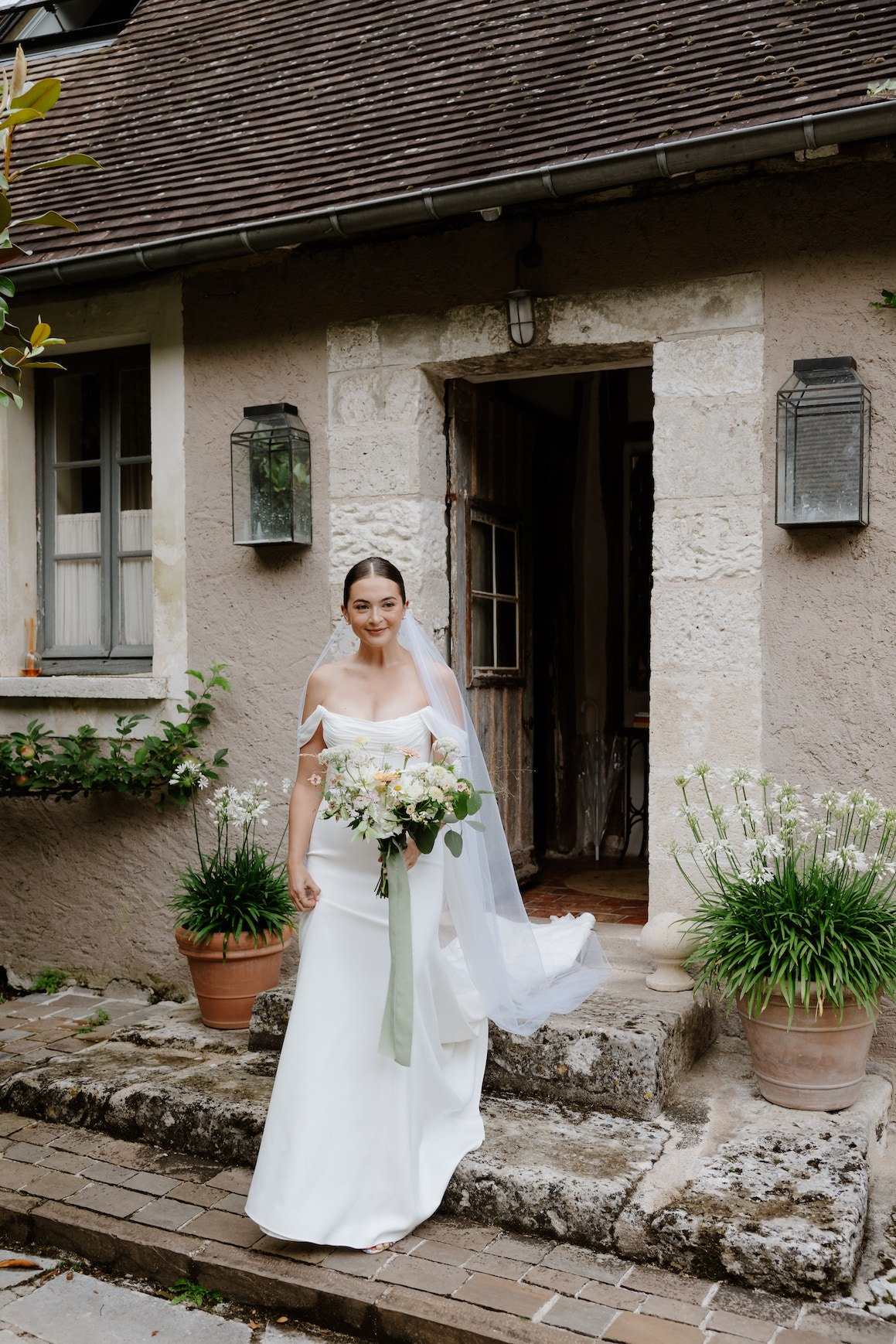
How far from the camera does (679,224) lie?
4.34m

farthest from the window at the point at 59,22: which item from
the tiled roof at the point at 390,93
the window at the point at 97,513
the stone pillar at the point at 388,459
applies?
→ the stone pillar at the point at 388,459

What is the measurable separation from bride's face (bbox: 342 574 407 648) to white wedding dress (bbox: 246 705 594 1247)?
278mm

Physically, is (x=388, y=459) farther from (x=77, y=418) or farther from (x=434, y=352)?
(x=77, y=418)

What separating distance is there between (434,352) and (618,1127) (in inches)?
127

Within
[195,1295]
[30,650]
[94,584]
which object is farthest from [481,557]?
[195,1295]

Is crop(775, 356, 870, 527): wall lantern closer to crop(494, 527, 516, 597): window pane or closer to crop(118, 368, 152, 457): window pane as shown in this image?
crop(494, 527, 516, 597): window pane

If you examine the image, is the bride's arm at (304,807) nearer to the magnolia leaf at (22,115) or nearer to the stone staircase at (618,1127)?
the stone staircase at (618,1127)

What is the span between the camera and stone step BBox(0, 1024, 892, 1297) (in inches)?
115

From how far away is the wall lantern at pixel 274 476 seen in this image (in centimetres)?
501

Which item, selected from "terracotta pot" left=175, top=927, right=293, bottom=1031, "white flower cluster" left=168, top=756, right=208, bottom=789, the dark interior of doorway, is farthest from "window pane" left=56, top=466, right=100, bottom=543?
the dark interior of doorway

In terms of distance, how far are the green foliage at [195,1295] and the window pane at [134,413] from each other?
13.4 ft

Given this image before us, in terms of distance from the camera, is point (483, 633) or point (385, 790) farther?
point (483, 633)

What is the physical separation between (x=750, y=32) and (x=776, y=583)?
7.44 feet

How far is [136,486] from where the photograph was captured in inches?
230
